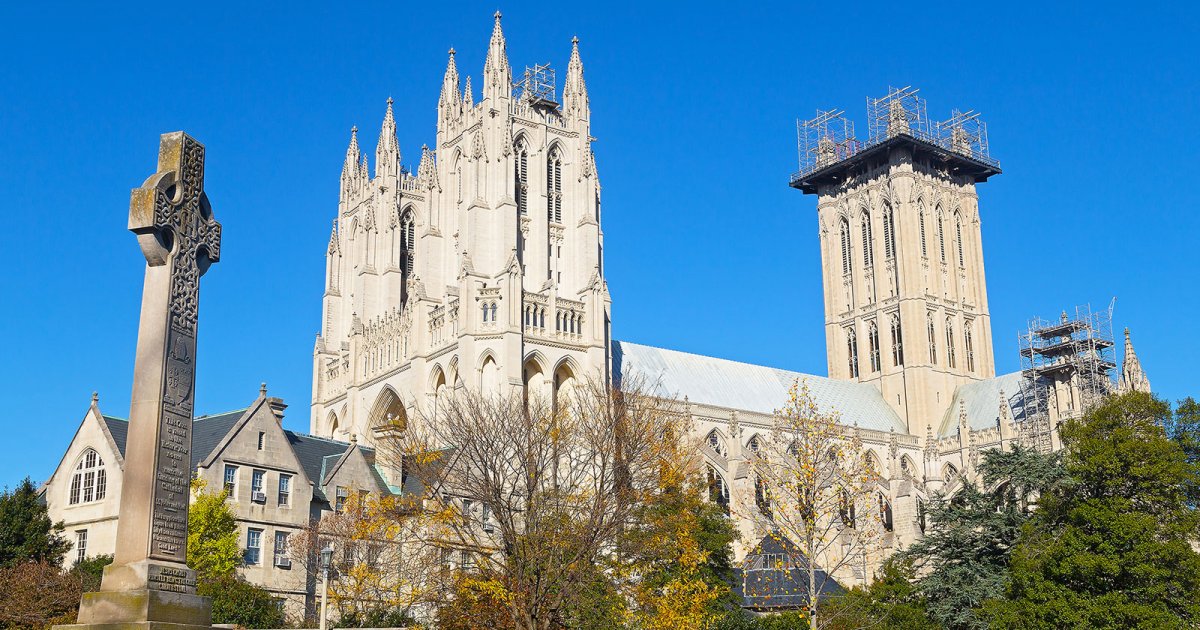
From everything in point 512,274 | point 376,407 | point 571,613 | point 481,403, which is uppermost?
point 512,274

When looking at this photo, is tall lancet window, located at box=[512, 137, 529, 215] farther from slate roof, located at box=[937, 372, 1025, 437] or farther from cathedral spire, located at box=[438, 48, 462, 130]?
slate roof, located at box=[937, 372, 1025, 437]

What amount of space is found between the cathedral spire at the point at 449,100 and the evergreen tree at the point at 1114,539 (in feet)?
150

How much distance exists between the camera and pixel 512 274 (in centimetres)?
6750

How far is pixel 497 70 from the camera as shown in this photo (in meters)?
74.9

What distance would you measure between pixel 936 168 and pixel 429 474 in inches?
2905

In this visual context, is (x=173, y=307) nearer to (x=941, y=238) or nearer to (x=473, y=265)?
(x=473, y=265)

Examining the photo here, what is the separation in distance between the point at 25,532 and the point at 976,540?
31299mm

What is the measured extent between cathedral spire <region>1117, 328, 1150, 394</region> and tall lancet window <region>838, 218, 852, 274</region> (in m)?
23.4

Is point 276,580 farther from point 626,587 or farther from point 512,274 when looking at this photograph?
point 512,274

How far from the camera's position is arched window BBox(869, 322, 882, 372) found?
100625 mm

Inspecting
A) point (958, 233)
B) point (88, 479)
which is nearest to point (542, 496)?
point (88, 479)

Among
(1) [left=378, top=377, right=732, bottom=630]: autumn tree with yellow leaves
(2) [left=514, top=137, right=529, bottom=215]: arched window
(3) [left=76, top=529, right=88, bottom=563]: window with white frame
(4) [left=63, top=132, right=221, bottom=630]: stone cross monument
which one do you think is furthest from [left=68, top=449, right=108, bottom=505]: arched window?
(2) [left=514, top=137, right=529, bottom=215]: arched window

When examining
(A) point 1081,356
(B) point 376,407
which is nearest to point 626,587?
(B) point 376,407

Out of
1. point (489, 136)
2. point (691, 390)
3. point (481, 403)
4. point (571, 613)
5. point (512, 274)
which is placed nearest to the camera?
point (571, 613)
